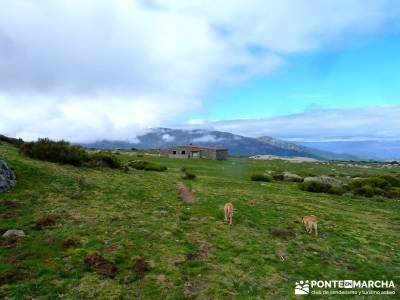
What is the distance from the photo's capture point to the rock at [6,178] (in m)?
25.4

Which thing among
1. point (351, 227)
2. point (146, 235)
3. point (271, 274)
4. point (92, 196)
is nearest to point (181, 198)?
point (92, 196)

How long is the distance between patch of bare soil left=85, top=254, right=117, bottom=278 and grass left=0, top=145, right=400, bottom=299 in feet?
0.96

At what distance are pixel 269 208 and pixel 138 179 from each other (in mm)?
16158

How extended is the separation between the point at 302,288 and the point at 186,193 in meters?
20.5

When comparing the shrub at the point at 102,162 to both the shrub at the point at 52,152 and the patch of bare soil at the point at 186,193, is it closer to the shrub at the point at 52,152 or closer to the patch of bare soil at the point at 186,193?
the shrub at the point at 52,152

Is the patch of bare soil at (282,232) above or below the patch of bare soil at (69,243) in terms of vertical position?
below

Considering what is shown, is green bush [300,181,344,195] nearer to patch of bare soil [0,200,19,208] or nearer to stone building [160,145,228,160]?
patch of bare soil [0,200,19,208]

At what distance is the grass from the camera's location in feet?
47.5

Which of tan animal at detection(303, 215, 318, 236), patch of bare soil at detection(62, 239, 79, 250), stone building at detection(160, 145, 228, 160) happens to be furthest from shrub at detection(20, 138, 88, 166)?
stone building at detection(160, 145, 228, 160)

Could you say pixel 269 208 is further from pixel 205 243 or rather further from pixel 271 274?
pixel 271 274

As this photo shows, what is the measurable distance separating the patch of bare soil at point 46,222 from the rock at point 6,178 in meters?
6.25

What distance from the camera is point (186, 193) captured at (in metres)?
34.5

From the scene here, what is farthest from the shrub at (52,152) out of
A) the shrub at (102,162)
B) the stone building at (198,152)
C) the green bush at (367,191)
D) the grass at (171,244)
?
the stone building at (198,152)

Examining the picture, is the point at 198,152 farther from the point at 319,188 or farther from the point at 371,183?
the point at 319,188
